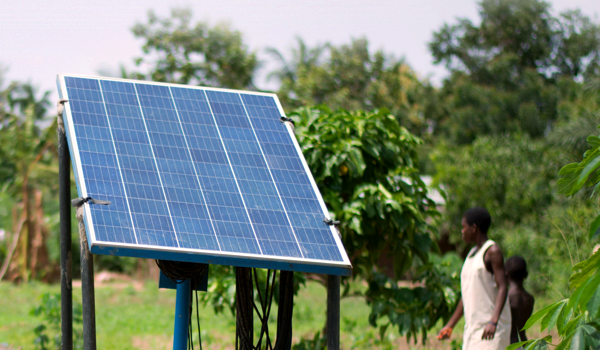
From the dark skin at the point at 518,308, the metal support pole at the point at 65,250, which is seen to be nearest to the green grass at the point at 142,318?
the dark skin at the point at 518,308

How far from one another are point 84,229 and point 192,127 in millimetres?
1058

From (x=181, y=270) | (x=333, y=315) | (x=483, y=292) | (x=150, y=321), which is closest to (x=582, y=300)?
(x=333, y=315)

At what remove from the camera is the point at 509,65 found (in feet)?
93.0

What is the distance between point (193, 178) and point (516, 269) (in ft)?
10.6

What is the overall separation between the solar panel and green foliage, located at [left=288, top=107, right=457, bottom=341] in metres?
1.53

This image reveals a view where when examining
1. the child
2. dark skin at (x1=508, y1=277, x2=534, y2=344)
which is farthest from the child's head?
dark skin at (x1=508, y1=277, x2=534, y2=344)

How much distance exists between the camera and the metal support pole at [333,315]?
3350 mm

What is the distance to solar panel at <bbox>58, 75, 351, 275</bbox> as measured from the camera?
295 centimetres

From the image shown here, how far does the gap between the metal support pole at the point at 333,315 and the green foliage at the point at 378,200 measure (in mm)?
2025

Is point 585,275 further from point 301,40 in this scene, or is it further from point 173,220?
point 301,40

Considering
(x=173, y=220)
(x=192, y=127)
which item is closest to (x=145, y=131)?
(x=192, y=127)

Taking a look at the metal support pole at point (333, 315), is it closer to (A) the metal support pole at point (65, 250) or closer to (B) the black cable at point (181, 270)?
(B) the black cable at point (181, 270)

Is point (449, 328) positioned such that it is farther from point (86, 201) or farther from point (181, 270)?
point (86, 201)

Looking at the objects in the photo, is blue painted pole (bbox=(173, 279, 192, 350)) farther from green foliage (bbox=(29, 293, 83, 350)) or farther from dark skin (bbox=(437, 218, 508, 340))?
green foliage (bbox=(29, 293, 83, 350))
